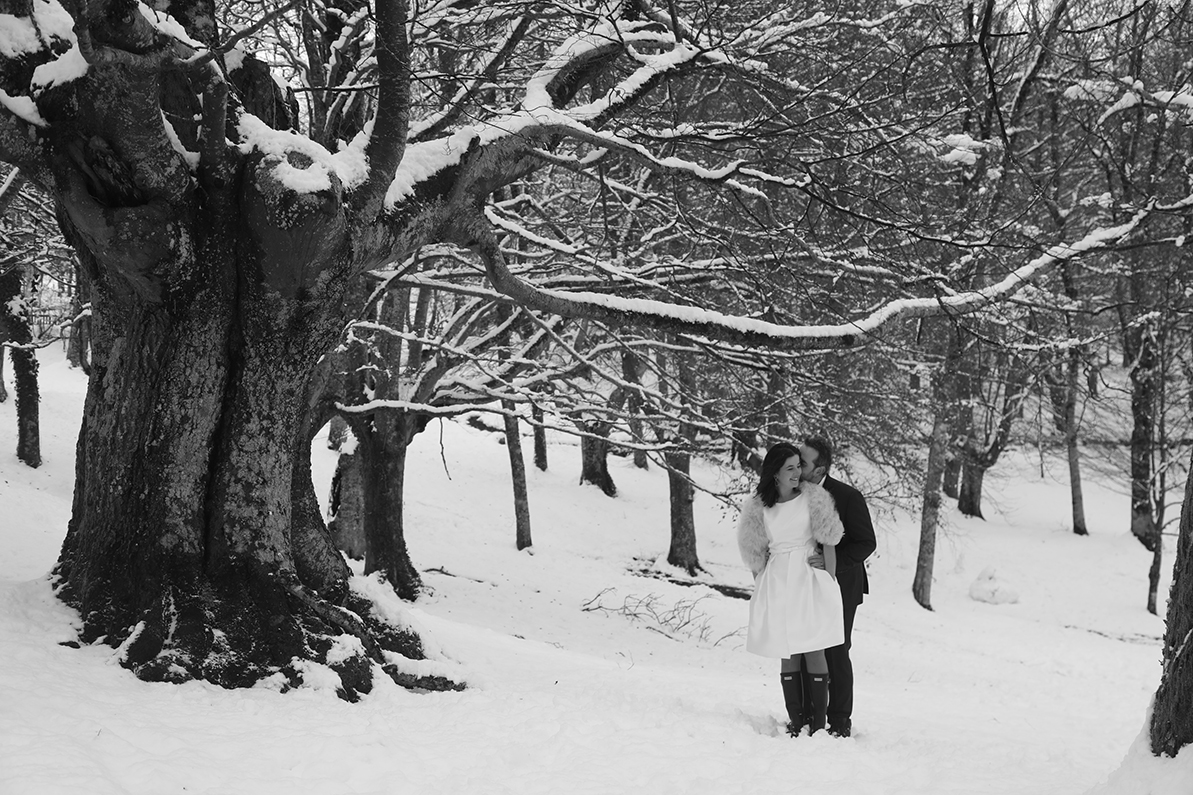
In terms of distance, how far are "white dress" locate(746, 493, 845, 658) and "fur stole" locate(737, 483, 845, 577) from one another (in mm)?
36

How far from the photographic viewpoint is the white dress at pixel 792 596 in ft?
16.5

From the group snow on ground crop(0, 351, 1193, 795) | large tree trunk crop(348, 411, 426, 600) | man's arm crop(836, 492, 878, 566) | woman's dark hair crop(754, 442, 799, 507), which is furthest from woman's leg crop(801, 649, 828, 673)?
large tree trunk crop(348, 411, 426, 600)

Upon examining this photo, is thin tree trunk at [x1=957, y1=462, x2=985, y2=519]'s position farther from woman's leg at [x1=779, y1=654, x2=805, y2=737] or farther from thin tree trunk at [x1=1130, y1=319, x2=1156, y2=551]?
woman's leg at [x1=779, y1=654, x2=805, y2=737]

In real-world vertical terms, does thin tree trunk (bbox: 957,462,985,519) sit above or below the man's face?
below

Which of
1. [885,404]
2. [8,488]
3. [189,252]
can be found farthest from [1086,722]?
[8,488]

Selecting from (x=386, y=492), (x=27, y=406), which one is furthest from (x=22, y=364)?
(x=386, y=492)

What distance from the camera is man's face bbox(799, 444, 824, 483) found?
539 cm

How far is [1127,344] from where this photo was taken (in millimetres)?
17109

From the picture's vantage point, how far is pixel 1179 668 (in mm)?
3043

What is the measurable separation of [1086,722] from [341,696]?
6.42 meters

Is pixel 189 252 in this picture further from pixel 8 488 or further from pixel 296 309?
pixel 8 488

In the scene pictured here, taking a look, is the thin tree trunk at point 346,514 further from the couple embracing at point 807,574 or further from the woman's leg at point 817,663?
the woman's leg at point 817,663

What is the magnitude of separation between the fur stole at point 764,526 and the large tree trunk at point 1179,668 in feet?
6.56

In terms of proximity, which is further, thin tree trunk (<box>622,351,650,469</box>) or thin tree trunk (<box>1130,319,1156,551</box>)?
thin tree trunk (<box>1130,319,1156,551</box>)
